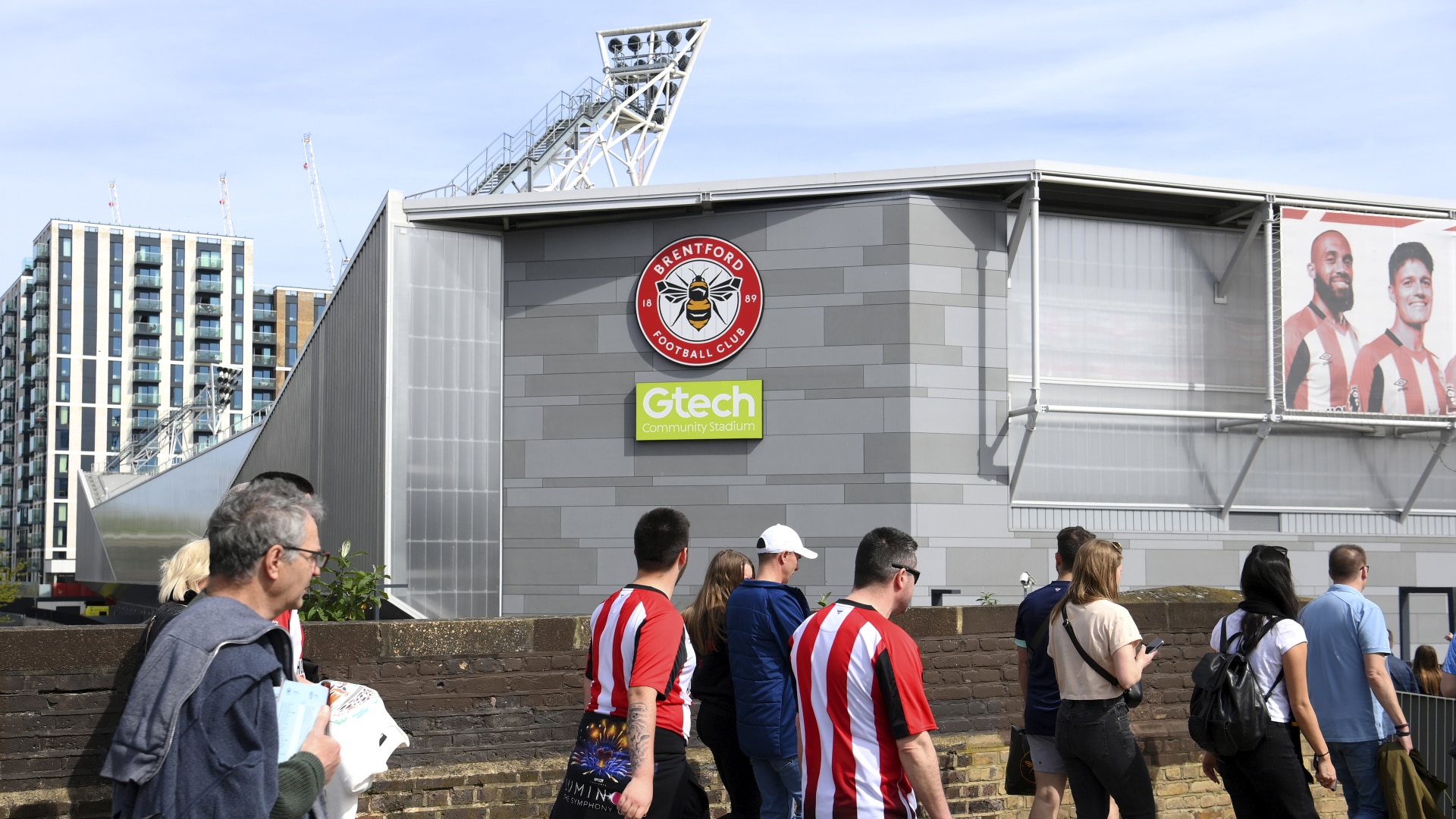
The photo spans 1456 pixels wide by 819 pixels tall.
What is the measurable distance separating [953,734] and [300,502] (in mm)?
6747

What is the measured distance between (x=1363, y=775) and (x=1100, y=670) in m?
2.01

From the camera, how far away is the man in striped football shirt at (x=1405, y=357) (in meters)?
19.7

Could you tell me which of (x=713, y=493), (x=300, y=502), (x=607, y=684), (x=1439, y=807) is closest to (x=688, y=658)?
(x=607, y=684)

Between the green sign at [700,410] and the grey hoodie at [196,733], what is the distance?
1565cm

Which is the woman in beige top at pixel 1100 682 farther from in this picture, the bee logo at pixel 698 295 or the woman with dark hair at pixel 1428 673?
the bee logo at pixel 698 295

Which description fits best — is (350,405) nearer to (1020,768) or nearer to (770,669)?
(1020,768)

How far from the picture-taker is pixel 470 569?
19.3 m

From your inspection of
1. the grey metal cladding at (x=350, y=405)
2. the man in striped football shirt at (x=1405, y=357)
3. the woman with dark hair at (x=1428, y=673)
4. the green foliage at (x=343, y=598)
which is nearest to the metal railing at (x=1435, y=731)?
the woman with dark hair at (x=1428, y=673)

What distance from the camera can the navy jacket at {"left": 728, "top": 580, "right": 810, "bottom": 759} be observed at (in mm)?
6320

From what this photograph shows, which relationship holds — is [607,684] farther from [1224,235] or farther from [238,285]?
[238,285]

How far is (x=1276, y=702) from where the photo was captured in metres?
6.64

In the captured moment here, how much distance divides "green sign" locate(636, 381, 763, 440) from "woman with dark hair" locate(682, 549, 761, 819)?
1199 centimetres

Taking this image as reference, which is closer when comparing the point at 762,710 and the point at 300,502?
the point at 300,502

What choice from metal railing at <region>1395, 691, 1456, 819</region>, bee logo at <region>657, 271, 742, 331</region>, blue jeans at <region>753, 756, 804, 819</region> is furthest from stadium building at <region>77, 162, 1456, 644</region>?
blue jeans at <region>753, 756, 804, 819</region>
